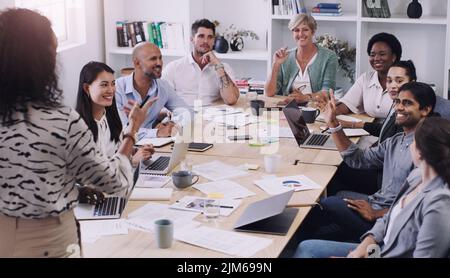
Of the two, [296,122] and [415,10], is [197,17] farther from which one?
[296,122]

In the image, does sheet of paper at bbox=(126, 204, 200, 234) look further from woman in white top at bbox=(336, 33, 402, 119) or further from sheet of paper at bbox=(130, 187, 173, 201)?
woman in white top at bbox=(336, 33, 402, 119)

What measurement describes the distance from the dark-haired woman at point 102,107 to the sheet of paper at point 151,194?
0.37 meters

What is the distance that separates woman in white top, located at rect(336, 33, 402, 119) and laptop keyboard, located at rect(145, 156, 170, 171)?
1.61 metres

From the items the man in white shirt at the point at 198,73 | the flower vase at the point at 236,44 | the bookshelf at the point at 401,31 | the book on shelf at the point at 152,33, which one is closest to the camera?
the man in white shirt at the point at 198,73

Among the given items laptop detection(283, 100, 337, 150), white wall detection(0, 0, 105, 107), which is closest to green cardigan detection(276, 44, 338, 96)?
laptop detection(283, 100, 337, 150)

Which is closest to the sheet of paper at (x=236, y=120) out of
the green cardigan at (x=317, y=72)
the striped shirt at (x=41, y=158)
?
the green cardigan at (x=317, y=72)

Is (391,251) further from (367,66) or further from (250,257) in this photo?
(367,66)

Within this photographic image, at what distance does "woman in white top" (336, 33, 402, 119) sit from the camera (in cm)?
486

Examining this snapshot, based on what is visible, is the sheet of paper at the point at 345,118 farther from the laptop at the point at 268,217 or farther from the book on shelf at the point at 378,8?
the laptop at the point at 268,217

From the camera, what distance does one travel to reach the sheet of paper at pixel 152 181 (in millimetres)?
3371

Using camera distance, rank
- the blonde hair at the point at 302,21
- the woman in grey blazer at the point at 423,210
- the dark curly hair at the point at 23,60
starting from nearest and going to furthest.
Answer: the dark curly hair at the point at 23,60
the woman in grey blazer at the point at 423,210
the blonde hair at the point at 302,21

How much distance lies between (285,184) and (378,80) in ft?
5.73

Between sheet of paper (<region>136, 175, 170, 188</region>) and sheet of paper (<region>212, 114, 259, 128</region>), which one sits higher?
sheet of paper (<region>212, 114, 259, 128</region>)
